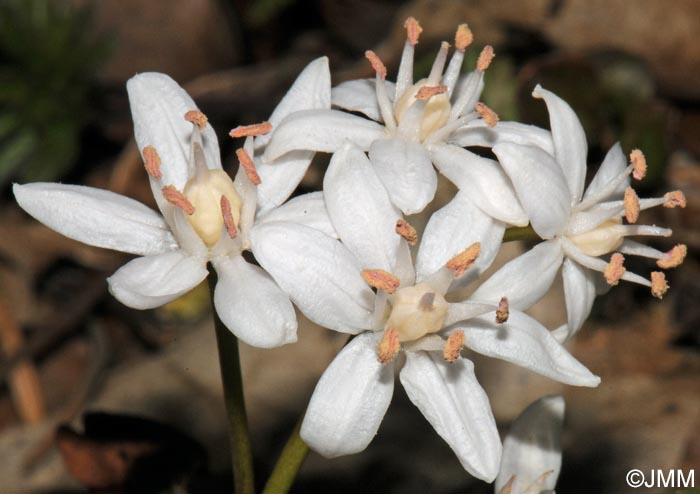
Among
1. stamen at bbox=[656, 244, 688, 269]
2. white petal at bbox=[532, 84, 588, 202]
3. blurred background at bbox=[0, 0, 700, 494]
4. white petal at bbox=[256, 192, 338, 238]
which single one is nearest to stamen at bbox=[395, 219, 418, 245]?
white petal at bbox=[256, 192, 338, 238]

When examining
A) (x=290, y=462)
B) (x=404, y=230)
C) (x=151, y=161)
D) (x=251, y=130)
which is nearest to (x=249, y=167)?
(x=251, y=130)

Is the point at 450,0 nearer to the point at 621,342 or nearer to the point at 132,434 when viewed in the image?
the point at 621,342

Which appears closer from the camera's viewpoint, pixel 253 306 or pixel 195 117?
pixel 253 306

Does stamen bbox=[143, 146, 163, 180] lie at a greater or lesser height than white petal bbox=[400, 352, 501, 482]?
greater

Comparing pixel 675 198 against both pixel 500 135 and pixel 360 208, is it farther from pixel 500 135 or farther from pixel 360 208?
pixel 360 208

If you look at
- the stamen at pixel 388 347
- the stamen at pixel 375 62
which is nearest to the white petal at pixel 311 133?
the stamen at pixel 375 62

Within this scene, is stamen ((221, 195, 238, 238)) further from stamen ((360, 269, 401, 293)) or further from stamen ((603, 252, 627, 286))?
stamen ((603, 252, 627, 286))
